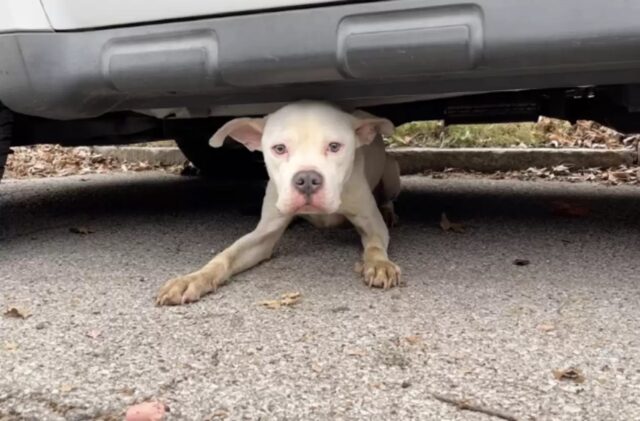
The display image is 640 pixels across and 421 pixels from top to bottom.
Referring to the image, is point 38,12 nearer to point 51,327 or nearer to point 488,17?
point 51,327

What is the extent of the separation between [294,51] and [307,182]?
38 centimetres

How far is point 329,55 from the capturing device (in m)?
2.16

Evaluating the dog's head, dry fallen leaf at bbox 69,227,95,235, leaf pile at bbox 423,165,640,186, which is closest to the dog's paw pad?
the dog's head

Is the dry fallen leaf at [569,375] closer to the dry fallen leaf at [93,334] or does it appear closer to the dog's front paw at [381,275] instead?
the dog's front paw at [381,275]

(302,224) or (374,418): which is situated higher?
(374,418)

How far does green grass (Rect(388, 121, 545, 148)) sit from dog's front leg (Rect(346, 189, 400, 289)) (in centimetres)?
344

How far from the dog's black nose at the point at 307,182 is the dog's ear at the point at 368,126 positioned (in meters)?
0.40

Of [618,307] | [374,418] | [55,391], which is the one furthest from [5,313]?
[618,307]

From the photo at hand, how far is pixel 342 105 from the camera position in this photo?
2898 mm

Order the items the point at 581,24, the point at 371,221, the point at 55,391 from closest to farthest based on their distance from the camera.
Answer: the point at 55,391 → the point at 581,24 → the point at 371,221

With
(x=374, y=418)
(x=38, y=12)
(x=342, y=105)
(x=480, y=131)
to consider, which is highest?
(x=38, y=12)

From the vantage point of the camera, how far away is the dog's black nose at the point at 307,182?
2.30 metres

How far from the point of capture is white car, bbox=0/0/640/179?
2002 millimetres

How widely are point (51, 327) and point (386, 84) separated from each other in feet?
4.05
